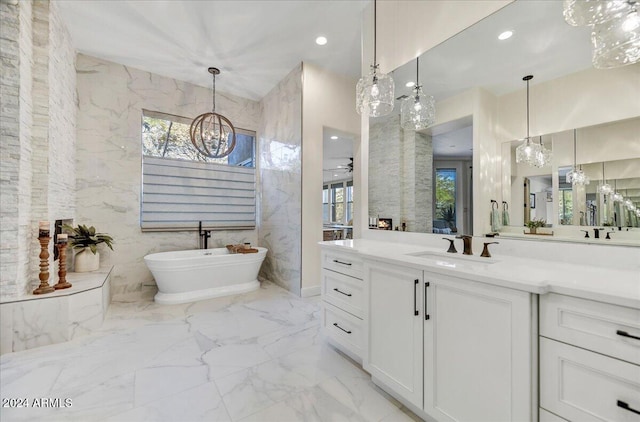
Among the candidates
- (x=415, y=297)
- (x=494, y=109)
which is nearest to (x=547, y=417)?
(x=415, y=297)

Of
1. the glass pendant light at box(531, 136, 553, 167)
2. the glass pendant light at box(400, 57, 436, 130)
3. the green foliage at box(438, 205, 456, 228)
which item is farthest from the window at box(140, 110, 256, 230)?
the glass pendant light at box(531, 136, 553, 167)

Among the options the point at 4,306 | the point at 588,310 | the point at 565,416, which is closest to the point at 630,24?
the point at 588,310

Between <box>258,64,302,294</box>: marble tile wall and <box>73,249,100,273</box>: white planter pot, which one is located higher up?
<box>258,64,302,294</box>: marble tile wall

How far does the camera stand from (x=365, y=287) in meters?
1.83

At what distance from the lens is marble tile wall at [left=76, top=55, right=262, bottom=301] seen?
3.51 metres

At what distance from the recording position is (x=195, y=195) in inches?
169

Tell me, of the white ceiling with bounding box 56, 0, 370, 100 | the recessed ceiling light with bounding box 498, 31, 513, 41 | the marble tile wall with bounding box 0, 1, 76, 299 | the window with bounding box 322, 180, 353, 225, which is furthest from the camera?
the window with bounding box 322, 180, 353, 225

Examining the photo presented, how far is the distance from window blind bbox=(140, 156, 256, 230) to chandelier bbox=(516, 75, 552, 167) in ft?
13.2

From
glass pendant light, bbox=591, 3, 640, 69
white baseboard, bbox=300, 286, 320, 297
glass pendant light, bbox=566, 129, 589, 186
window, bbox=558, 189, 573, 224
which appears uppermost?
glass pendant light, bbox=591, 3, 640, 69

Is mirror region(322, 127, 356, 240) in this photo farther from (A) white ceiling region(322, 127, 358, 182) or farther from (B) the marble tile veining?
(B) the marble tile veining

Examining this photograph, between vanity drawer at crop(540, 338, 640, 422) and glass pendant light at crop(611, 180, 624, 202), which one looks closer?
vanity drawer at crop(540, 338, 640, 422)

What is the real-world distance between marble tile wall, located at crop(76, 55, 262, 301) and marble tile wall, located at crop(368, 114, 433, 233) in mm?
2953

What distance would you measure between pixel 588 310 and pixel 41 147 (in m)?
4.12

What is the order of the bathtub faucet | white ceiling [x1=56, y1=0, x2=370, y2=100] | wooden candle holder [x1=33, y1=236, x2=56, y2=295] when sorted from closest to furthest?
wooden candle holder [x1=33, y1=236, x2=56, y2=295] → white ceiling [x1=56, y1=0, x2=370, y2=100] → the bathtub faucet
